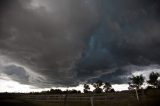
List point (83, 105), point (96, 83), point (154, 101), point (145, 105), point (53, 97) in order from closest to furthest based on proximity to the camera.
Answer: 1. point (145, 105)
2. point (154, 101)
3. point (83, 105)
4. point (53, 97)
5. point (96, 83)

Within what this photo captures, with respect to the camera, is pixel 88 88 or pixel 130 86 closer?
pixel 130 86

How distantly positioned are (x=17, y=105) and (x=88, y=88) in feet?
420

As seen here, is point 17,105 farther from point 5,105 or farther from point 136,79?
point 136,79

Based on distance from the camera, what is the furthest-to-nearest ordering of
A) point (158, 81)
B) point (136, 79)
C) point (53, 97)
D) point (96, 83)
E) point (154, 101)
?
point (96, 83) → point (136, 79) → point (158, 81) → point (53, 97) → point (154, 101)

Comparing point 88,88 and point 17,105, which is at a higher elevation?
point 88,88

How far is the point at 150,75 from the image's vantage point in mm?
113562

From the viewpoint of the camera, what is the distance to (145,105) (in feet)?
64.6

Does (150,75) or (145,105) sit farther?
(150,75)

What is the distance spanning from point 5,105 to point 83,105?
385 inches

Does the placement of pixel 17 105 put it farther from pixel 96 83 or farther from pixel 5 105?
pixel 96 83

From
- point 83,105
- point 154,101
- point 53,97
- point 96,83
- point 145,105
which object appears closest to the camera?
point 145,105

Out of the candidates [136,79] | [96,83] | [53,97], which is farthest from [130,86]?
[53,97]

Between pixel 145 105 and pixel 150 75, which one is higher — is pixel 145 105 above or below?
below

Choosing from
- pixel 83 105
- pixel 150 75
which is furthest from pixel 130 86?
pixel 83 105
